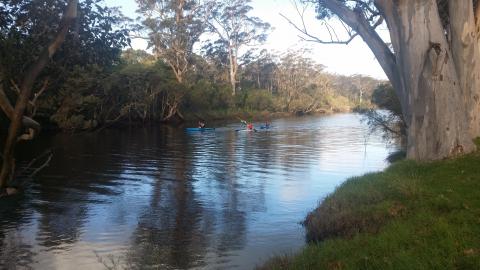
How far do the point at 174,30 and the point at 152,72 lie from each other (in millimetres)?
11160

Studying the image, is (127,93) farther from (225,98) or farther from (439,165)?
(439,165)

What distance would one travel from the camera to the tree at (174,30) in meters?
54.3

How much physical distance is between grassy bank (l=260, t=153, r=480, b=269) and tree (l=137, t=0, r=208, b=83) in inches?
1798

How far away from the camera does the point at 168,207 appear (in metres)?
12.9

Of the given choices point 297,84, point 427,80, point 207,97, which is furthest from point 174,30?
point 427,80

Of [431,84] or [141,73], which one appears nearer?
[431,84]

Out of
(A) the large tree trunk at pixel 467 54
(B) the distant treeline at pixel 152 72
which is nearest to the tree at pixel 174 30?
(B) the distant treeline at pixel 152 72

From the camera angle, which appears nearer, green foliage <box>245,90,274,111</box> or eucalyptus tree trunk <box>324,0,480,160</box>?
eucalyptus tree trunk <box>324,0,480,160</box>

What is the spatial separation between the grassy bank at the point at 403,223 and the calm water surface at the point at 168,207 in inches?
48.7

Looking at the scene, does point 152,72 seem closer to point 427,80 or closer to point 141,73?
point 141,73

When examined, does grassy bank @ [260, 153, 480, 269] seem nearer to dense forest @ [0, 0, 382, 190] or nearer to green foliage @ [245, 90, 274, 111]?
dense forest @ [0, 0, 382, 190]

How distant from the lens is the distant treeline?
4.09m

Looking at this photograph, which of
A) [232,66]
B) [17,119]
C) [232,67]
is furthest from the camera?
[232,66]

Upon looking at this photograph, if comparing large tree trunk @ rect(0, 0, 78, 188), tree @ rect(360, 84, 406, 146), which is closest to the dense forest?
large tree trunk @ rect(0, 0, 78, 188)
